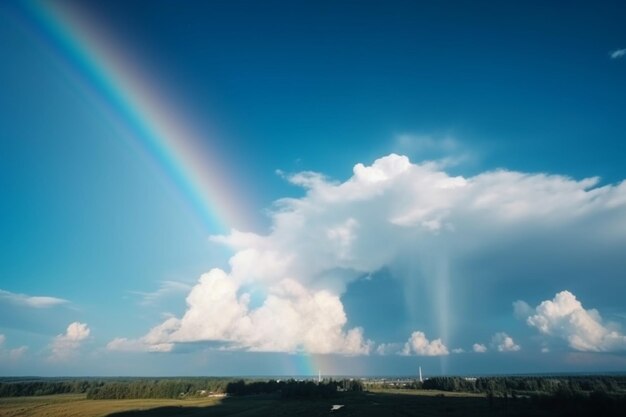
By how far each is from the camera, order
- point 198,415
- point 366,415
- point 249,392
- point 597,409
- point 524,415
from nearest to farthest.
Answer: point 597,409
point 524,415
point 366,415
point 198,415
point 249,392

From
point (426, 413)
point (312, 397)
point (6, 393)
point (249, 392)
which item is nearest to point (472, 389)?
point (312, 397)

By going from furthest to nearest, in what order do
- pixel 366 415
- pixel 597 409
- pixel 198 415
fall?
pixel 198 415 → pixel 366 415 → pixel 597 409

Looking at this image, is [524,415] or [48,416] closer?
[524,415]

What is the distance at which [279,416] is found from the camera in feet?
288

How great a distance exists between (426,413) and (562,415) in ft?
77.1

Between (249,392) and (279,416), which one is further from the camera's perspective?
(249,392)

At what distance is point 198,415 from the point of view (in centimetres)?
9594

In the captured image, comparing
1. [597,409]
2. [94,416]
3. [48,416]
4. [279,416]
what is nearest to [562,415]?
[597,409]

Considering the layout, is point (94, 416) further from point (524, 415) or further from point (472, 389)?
point (472, 389)

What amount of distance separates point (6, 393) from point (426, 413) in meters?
187

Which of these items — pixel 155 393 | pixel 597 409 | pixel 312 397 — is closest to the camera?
pixel 597 409

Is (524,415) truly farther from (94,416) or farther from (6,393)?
(6,393)

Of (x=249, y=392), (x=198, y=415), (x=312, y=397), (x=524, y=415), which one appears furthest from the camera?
(x=249, y=392)

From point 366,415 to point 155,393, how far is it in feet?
413
